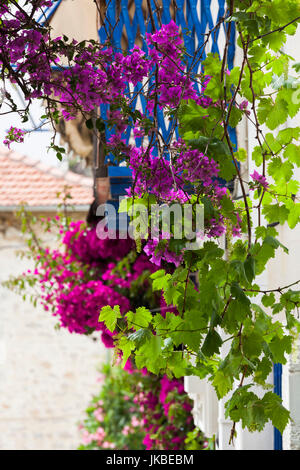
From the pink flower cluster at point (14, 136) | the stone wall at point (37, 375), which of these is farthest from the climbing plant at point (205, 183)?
the stone wall at point (37, 375)

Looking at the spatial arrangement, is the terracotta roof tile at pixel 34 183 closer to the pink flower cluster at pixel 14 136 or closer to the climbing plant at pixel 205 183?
the pink flower cluster at pixel 14 136

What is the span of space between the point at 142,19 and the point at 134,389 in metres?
3.10

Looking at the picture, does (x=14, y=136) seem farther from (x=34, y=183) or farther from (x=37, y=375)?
(x=37, y=375)

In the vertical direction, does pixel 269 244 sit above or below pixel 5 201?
below

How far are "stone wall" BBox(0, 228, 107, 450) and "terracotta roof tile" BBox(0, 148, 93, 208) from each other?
73 cm

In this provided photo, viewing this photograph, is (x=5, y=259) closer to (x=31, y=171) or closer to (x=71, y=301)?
(x=31, y=171)

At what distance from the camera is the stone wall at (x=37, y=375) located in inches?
259

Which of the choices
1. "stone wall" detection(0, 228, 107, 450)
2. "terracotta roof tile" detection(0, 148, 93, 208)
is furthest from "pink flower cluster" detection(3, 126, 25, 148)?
"stone wall" detection(0, 228, 107, 450)

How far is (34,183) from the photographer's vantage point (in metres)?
6.55

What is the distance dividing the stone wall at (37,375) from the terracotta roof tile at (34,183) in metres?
0.73
